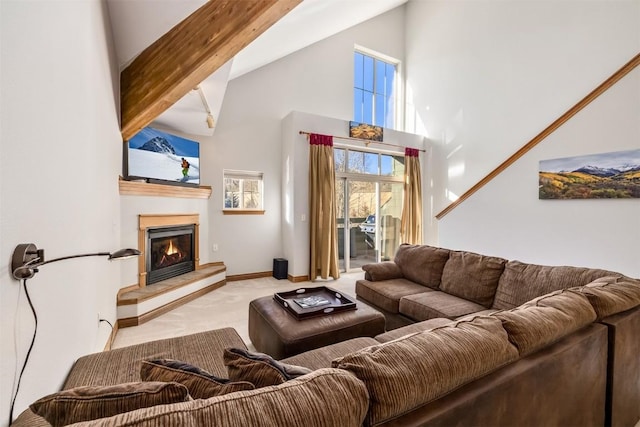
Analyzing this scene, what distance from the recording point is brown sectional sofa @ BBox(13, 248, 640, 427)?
0.66m

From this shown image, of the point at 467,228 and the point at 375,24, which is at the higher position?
the point at 375,24

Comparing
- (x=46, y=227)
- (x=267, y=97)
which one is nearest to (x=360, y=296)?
(x=46, y=227)

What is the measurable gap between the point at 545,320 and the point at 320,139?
4.11 metres

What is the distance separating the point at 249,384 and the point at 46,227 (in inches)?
41.6

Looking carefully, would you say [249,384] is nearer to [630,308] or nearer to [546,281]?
[630,308]

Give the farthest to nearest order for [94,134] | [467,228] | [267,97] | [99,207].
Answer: [267,97], [467,228], [99,207], [94,134]

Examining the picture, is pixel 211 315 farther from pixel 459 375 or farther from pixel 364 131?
pixel 364 131

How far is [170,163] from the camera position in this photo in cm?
379

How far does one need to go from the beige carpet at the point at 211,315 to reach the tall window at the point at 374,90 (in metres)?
3.84

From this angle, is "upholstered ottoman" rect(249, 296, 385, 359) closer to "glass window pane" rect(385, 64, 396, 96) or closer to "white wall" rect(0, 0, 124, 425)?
"white wall" rect(0, 0, 124, 425)

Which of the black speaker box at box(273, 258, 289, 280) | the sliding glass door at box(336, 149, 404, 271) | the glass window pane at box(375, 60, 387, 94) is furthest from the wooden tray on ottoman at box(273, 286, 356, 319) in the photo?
the glass window pane at box(375, 60, 387, 94)

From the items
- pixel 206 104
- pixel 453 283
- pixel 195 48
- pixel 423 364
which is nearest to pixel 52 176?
pixel 195 48

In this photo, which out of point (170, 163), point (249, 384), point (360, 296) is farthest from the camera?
point (170, 163)

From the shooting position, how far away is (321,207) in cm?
475
